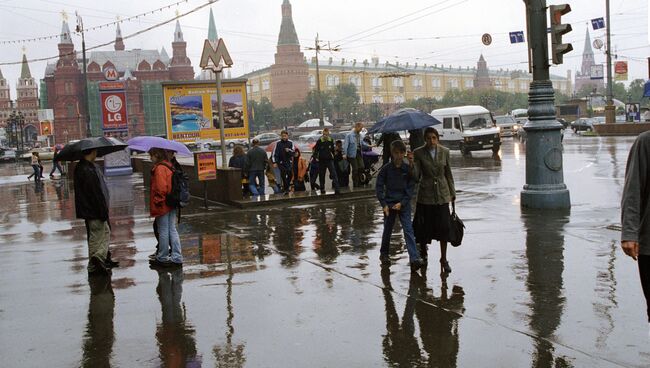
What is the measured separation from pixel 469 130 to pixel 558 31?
2128cm

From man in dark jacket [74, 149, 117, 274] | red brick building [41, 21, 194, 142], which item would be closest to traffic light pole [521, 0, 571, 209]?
man in dark jacket [74, 149, 117, 274]

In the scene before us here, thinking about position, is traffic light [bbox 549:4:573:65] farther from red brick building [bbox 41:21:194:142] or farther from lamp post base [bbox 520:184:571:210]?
red brick building [bbox 41:21:194:142]

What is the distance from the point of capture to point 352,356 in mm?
5266

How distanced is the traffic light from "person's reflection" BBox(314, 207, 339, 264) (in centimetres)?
482

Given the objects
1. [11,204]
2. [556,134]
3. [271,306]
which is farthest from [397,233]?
[11,204]

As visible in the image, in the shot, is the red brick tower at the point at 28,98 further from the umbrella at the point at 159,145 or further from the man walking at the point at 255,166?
the umbrella at the point at 159,145

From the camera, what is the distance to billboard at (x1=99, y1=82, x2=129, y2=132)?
3178cm

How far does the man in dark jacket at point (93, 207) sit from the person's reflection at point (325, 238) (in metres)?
2.80

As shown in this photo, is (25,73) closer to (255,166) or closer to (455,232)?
(255,166)

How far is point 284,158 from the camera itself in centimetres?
1789

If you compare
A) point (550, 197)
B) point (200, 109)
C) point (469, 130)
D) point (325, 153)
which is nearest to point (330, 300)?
point (550, 197)

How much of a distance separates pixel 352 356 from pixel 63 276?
4961 millimetres

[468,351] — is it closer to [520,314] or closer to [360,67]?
[520,314]

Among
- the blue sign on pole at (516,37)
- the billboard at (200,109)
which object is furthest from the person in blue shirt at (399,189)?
the blue sign on pole at (516,37)
